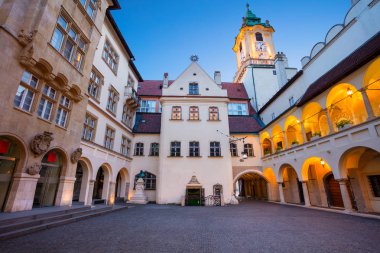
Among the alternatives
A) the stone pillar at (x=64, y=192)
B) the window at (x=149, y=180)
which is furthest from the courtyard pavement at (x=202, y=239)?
the window at (x=149, y=180)

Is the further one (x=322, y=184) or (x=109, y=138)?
(x=109, y=138)

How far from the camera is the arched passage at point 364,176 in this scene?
1291 cm

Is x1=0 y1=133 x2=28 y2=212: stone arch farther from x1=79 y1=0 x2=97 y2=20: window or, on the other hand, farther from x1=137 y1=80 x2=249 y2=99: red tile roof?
x1=137 y1=80 x2=249 y2=99: red tile roof

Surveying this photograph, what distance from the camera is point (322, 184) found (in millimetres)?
17406

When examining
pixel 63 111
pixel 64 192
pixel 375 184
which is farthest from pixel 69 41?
pixel 375 184

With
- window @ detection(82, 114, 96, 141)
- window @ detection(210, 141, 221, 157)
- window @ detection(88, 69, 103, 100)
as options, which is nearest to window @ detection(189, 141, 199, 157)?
window @ detection(210, 141, 221, 157)

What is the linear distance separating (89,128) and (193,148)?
10.9 metres

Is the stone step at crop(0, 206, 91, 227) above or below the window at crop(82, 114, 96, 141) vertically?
below

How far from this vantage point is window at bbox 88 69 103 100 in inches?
581

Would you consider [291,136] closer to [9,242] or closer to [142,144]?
[142,144]

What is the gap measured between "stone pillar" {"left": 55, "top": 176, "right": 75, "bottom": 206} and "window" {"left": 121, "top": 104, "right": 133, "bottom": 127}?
9.88 m

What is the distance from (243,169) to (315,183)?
737 centimetres

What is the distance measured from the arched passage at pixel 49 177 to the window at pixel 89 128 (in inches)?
105

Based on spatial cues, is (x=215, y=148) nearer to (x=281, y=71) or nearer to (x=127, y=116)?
(x=127, y=116)
